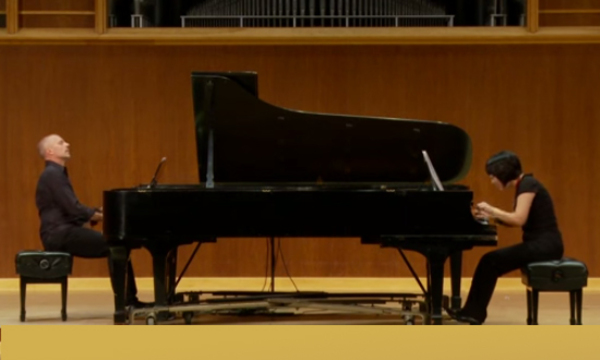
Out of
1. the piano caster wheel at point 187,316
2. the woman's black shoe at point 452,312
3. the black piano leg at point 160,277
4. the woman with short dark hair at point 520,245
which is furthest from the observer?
the piano caster wheel at point 187,316

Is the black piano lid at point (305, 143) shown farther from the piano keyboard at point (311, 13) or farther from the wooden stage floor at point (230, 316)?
the piano keyboard at point (311, 13)

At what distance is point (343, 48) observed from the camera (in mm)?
8352

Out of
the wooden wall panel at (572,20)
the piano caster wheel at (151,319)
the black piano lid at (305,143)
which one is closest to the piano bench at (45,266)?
the piano caster wheel at (151,319)

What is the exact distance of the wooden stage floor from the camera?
6711 millimetres

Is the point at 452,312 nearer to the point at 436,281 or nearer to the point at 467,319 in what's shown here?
the point at 467,319

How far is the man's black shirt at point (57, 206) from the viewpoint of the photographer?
6.80 m

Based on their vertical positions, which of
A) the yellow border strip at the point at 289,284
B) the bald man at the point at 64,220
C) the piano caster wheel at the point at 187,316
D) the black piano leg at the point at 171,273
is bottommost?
the yellow border strip at the point at 289,284

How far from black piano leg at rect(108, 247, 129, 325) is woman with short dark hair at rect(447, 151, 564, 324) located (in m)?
1.89

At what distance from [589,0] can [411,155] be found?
2.77 meters

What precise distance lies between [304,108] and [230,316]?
6.84 feet

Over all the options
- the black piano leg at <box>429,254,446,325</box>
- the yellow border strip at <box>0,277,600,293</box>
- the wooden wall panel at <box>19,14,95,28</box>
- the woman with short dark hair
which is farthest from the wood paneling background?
the black piano leg at <box>429,254,446,325</box>

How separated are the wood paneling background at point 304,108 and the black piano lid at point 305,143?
1.96 metres

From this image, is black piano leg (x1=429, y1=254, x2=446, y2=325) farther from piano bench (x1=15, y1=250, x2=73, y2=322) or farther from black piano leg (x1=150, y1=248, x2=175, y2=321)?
piano bench (x1=15, y1=250, x2=73, y2=322)

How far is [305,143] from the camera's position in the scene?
6336mm
